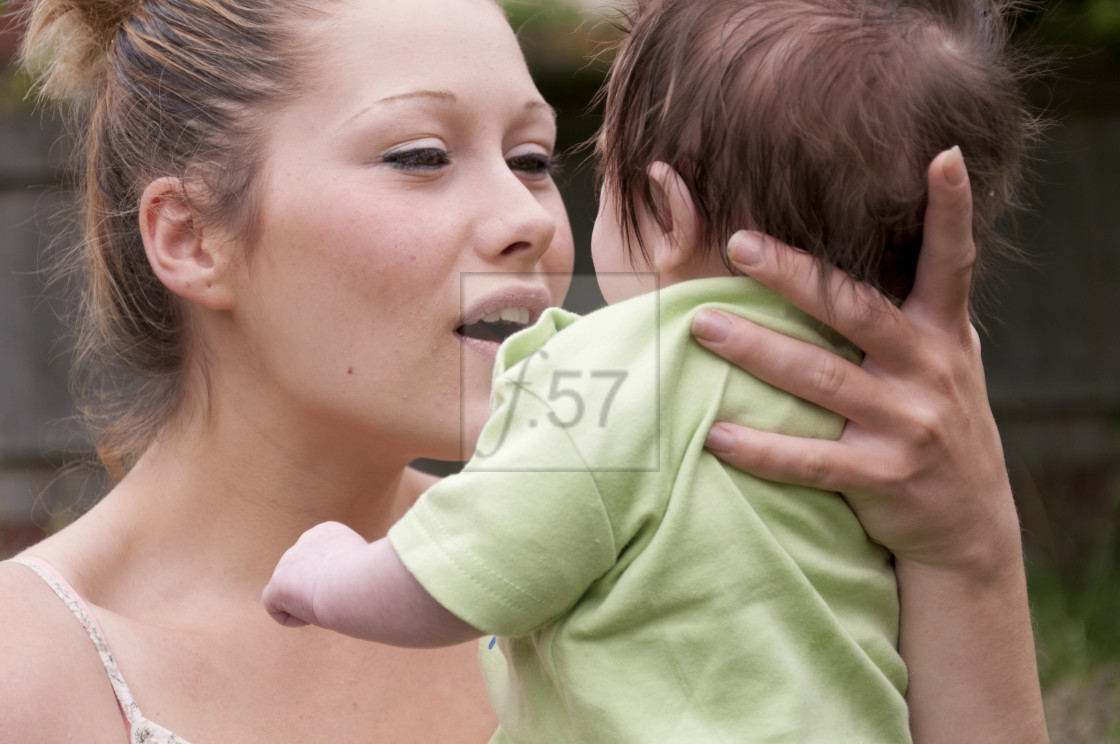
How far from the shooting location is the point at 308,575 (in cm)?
140

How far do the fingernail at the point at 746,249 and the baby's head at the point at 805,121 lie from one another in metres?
0.04

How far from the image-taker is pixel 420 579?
1.25m

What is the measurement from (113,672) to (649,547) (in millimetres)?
992

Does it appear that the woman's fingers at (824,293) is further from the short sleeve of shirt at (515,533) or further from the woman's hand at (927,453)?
the short sleeve of shirt at (515,533)

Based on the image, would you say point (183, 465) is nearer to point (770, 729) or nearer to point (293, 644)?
point (293, 644)

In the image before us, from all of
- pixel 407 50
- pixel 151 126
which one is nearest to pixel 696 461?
pixel 407 50

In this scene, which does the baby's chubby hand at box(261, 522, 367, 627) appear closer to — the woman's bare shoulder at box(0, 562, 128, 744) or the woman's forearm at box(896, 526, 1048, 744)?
the woman's bare shoulder at box(0, 562, 128, 744)

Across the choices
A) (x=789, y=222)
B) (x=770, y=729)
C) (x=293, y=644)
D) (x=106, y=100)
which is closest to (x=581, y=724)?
(x=770, y=729)

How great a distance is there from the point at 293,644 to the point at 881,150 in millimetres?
1373

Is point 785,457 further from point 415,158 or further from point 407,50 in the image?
point 407,50

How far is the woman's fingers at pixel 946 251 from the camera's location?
1.33 metres

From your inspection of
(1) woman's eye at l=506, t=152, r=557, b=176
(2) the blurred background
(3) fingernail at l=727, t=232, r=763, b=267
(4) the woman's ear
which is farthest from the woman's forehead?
(2) the blurred background

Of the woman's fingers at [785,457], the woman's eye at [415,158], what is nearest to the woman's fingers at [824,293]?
the woman's fingers at [785,457]

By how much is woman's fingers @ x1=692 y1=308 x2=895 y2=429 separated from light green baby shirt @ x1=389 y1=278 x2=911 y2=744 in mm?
24
